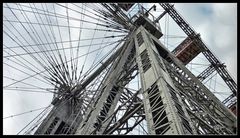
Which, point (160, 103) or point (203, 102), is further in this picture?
point (203, 102)

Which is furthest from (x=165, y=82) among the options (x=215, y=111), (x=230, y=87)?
(x=230, y=87)

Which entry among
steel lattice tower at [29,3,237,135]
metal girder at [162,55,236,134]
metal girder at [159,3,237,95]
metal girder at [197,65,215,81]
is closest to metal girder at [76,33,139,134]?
steel lattice tower at [29,3,237,135]

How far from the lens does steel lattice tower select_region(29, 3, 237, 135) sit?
9267 millimetres

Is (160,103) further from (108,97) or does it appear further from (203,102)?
(108,97)

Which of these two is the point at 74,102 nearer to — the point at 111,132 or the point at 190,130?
the point at 111,132

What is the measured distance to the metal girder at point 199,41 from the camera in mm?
23750

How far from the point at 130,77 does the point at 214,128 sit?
5.29 meters

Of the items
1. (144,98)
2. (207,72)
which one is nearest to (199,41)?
(207,72)

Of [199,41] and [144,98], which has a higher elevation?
[199,41]

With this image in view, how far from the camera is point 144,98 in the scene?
10312 mm

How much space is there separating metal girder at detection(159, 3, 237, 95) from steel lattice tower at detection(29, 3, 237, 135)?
47 cm

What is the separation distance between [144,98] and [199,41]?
14742 mm

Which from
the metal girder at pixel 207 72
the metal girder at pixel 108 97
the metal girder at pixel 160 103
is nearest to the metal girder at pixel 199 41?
the metal girder at pixel 207 72

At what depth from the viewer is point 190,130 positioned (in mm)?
8391
